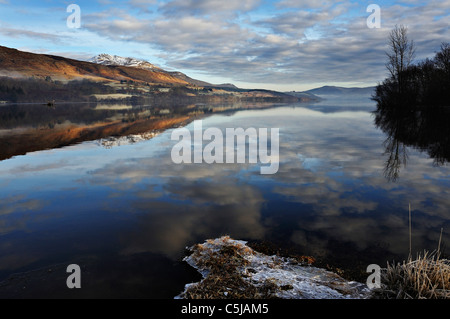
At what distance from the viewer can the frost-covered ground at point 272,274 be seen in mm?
6707

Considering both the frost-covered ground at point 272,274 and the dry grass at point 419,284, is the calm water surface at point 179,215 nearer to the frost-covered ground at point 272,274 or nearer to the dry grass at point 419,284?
the frost-covered ground at point 272,274

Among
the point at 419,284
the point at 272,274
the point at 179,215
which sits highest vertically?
the point at 419,284

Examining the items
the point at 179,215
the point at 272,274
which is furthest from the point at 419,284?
the point at 179,215

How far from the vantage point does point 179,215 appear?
38.7 ft

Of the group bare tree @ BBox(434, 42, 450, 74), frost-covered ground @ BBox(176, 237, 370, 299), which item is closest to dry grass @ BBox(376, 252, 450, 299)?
frost-covered ground @ BBox(176, 237, 370, 299)

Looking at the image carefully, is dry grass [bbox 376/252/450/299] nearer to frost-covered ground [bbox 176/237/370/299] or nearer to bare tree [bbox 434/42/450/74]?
frost-covered ground [bbox 176/237/370/299]

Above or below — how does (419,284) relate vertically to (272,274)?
above

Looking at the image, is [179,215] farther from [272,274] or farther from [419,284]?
[419,284]

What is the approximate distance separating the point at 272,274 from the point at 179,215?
5.41m

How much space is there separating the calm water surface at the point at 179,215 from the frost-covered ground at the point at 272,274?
0.64m

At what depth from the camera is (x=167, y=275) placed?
7734 mm

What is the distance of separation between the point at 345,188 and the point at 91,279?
13105 millimetres
